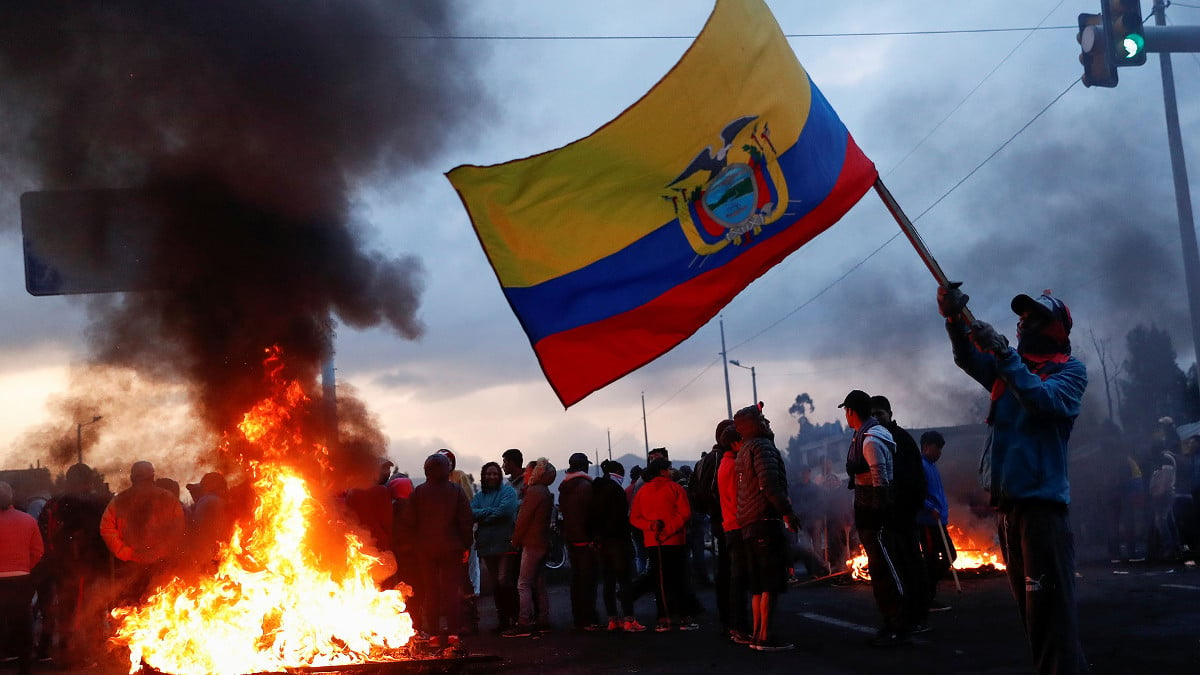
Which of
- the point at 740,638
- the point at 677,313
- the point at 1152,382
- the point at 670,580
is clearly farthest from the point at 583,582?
the point at 1152,382

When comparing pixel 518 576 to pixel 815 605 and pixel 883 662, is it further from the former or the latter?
pixel 883 662

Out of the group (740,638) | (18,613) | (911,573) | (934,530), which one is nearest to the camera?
(911,573)

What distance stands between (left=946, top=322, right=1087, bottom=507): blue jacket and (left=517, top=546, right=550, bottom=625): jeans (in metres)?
6.90

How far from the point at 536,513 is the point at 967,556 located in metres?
5.49

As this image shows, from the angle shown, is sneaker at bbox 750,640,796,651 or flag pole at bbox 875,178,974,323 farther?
sneaker at bbox 750,640,796,651

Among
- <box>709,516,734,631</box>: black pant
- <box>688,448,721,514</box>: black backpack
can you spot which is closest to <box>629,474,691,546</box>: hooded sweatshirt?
<box>688,448,721,514</box>: black backpack

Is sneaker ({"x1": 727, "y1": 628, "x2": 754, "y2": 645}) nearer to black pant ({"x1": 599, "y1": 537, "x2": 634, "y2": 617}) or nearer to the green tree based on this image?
black pant ({"x1": 599, "y1": 537, "x2": 634, "y2": 617})

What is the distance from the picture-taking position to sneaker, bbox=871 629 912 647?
851cm

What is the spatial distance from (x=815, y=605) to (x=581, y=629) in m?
2.46

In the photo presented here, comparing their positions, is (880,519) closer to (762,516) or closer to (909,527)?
(909,527)

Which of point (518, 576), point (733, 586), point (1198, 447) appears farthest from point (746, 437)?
point (1198, 447)

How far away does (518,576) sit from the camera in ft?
39.2

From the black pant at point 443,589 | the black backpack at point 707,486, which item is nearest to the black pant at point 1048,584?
the black backpack at point 707,486

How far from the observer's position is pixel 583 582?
11.3 metres
